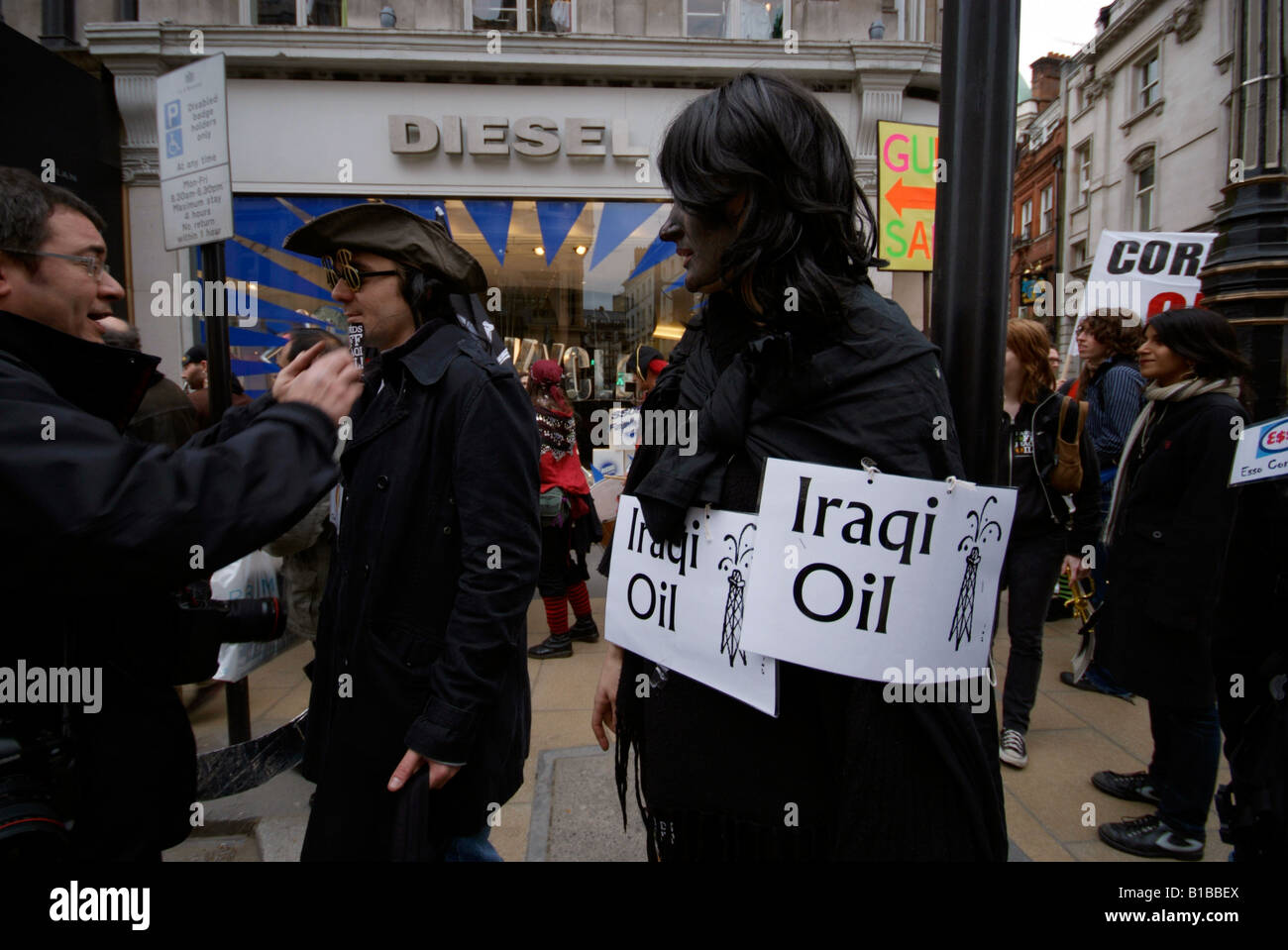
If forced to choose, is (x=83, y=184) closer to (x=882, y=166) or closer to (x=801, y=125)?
(x=882, y=166)

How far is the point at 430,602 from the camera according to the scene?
182cm

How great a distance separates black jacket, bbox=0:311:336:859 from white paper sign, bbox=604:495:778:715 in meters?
0.65

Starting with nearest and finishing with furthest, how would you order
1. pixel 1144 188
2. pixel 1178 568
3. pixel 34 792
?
pixel 34 792
pixel 1178 568
pixel 1144 188

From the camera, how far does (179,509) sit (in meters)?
1.14

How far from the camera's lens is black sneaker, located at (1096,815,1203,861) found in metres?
2.79

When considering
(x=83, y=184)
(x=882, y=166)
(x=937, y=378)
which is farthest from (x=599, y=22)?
(x=937, y=378)

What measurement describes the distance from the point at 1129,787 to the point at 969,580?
2.79 meters

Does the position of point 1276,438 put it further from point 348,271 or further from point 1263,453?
point 348,271

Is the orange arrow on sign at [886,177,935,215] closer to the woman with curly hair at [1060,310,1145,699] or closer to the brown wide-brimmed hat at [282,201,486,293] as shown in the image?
the woman with curly hair at [1060,310,1145,699]

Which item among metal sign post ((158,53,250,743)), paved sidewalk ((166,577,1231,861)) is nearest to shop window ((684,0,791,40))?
metal sign post ((158,53,250,743))

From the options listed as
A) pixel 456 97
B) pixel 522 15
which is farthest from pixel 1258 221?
pixel 456 97

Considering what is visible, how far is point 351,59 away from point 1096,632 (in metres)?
9.65

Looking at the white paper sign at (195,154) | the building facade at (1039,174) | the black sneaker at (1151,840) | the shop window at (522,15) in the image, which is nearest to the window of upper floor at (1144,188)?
the building facade at (1039,174)

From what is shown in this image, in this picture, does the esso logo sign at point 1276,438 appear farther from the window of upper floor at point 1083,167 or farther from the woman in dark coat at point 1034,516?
the window of upper floor at point 1083,167
